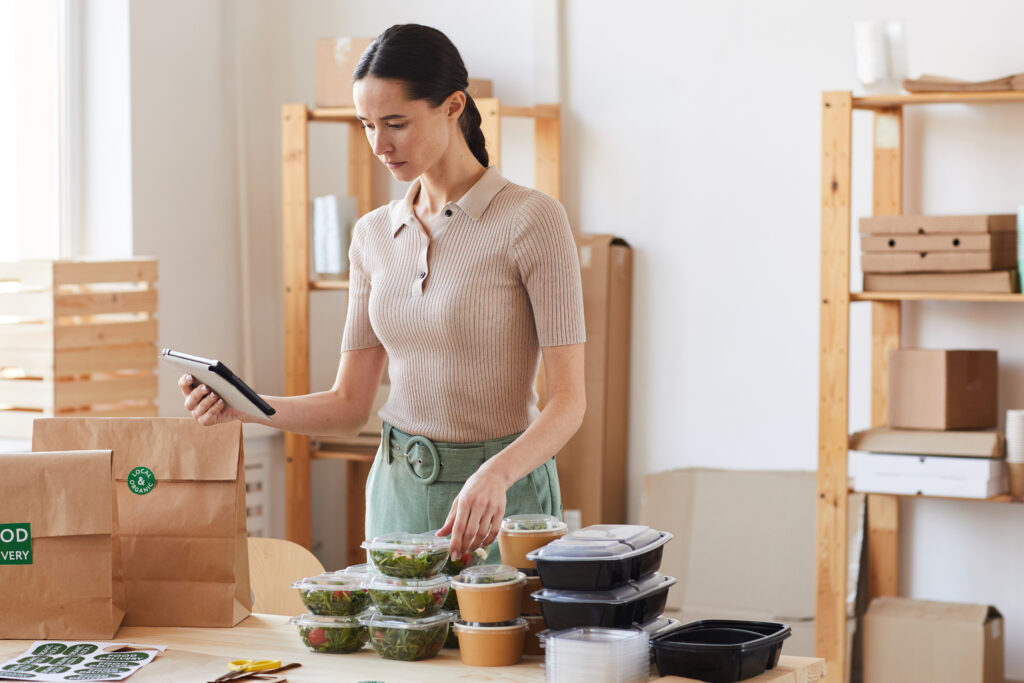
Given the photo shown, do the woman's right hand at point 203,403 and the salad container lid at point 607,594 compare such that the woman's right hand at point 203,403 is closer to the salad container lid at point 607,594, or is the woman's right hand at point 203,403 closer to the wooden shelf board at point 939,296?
the salad container lid at point 607,594

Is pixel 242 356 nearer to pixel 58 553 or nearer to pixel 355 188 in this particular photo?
pixel 355 188

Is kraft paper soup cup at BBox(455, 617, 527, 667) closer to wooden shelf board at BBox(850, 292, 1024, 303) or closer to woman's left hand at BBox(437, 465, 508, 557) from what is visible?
woman's left hand at BBox(437, 465, 508, 557)

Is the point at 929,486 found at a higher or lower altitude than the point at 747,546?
higher

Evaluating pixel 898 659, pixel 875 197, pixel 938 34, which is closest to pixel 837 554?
pixel 898 659

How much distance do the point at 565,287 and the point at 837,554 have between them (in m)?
1.74

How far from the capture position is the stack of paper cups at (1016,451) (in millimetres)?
3166

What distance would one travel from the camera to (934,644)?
125 inches

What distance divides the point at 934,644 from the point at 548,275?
184cm

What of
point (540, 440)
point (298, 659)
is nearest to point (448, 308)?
point (540, 440)

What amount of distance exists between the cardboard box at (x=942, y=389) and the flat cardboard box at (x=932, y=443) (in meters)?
0.04

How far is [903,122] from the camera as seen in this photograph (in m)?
3.53

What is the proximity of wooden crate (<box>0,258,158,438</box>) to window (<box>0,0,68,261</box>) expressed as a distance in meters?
0.44

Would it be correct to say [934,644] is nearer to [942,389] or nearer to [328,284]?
[942,389]

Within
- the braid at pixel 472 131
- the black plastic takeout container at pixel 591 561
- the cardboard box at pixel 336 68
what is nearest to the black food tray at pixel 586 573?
the black plastic takeout container at pixel 591 561
